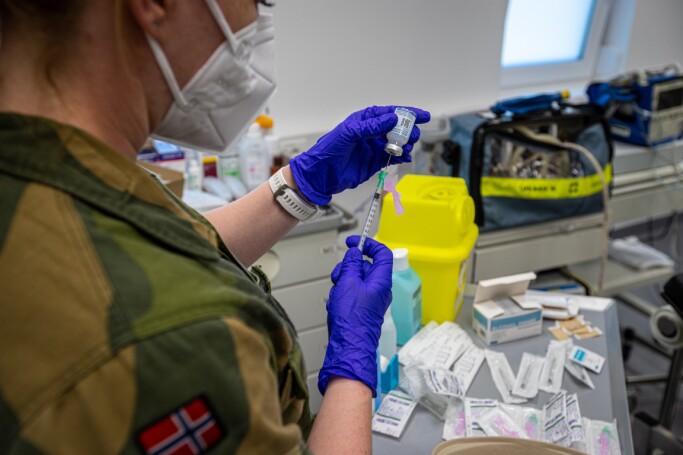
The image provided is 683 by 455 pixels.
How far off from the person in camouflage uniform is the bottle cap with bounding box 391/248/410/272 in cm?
55

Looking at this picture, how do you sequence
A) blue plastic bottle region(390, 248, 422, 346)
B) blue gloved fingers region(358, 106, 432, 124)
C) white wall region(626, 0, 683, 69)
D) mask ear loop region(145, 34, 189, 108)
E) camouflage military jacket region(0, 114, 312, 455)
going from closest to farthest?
camouflage military jacket region(0, 114, 312, 455)
mask ear loop region(145, 34, 189, 108)
blue gloved fingers region(358, 106, 432, 124)
blue plastic bottle region(390, 248, 422, 346)
white wall region(626, 0, 683, 69)

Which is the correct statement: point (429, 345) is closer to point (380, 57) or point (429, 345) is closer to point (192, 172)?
point (192, 172)

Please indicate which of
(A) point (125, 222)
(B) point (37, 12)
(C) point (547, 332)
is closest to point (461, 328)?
(C) point (547, 332)

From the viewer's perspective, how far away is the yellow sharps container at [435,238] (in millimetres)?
1272

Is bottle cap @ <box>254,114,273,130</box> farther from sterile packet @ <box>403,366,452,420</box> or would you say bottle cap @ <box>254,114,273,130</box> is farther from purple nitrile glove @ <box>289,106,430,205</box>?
sterile packet @ <box>403,366,452,420</box>

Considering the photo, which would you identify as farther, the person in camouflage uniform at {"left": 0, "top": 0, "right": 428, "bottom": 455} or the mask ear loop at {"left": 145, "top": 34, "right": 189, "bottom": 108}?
the mask ear loop at {"left": 145, "top": 34, "right": 189, "bottom": 108}

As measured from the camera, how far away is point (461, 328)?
1.29 metres

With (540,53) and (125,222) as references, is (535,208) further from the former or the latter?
(125,222)

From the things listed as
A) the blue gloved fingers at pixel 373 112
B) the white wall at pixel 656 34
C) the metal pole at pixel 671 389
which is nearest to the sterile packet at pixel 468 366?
the blue gloved fingers at pixel 373 112

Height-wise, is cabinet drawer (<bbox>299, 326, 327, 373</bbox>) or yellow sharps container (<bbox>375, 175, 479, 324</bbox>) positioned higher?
yellow sharps container (<bbox>375, 175, 479, 324</bbox>)

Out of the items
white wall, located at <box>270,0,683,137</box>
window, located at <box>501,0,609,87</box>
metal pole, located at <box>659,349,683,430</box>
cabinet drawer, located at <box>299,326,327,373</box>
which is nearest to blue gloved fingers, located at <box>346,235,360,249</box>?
cabinet drawer, located at <box>299,326,327,373</box>

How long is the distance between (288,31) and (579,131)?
1.18m

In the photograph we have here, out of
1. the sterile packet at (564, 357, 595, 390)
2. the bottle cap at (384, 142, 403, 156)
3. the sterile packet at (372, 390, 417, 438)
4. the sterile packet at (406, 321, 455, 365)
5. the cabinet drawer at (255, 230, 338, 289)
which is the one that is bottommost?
the cabinet drawer at (255, 230, 338, 289)

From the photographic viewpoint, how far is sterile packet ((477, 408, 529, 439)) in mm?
994
